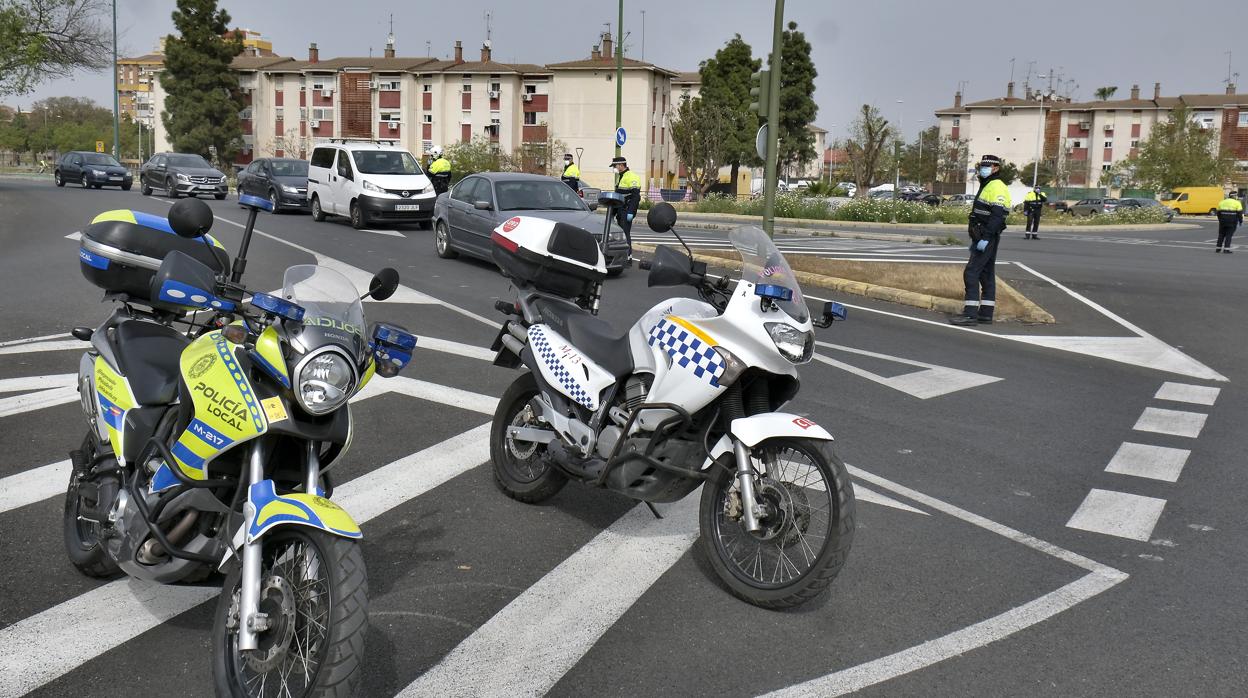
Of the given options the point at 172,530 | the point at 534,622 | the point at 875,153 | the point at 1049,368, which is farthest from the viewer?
the point at 875,153

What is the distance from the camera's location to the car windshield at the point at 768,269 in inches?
172

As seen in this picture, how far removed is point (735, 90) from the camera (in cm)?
7031

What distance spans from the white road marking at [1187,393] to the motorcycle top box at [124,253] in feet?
24.8

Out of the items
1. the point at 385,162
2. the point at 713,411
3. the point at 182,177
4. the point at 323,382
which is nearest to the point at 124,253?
the point at 323,382

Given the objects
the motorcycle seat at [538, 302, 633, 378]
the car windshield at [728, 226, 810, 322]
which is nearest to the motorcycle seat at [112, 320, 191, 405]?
the motorcycle seat at [538, 302, 633, 378]

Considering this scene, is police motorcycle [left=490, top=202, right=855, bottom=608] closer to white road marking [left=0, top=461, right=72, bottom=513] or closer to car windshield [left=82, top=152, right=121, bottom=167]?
white road marking [left=0, top=461, right=72, bottom=513]

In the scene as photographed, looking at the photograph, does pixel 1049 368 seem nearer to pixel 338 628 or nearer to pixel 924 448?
pixel 924 448

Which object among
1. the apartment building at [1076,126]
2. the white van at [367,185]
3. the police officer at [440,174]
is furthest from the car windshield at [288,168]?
the apartment building at [1076,126]

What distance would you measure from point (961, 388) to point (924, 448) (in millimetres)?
2130

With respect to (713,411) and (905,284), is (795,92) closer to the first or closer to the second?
(905,284)

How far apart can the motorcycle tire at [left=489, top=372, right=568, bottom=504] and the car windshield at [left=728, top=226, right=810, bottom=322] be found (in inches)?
53.1

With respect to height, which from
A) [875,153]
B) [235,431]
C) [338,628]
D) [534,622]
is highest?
[875,153]

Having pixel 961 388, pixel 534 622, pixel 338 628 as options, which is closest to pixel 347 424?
pixel 338 628

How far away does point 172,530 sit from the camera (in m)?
3.55
